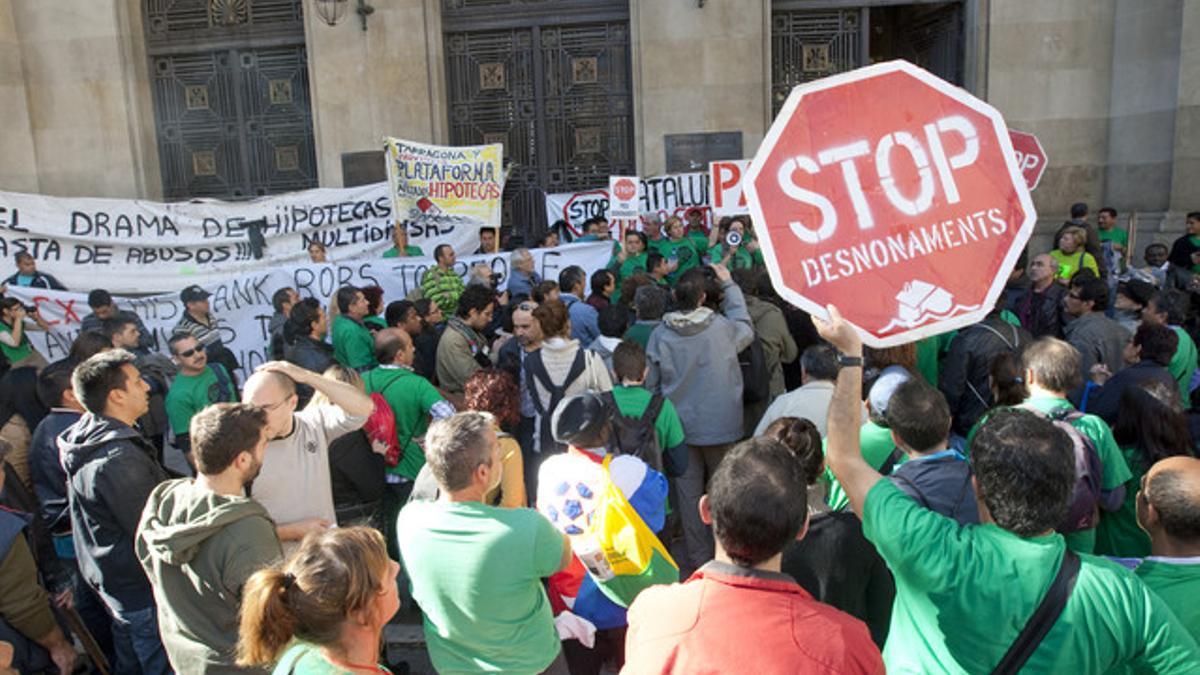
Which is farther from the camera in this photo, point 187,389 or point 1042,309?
point 1042,309

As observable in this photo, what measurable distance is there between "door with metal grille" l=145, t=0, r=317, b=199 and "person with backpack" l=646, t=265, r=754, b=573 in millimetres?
8550

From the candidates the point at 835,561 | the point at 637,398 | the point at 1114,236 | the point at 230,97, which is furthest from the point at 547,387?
the point at 230,97

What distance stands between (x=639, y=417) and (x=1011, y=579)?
2.25 m

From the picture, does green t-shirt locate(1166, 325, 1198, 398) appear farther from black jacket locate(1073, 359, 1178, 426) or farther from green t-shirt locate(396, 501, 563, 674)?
green t-shirt locate(396, 501, 563, 674)

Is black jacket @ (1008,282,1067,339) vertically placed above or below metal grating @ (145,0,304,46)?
below

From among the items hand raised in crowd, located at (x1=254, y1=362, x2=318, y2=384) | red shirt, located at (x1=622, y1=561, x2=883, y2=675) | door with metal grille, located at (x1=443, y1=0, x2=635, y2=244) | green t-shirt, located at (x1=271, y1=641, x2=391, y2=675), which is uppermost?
door with metal grille, located at (x1=443, y1=0, x2=635, y2=244)

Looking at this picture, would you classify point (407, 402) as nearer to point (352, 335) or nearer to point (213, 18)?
point (352, 335)

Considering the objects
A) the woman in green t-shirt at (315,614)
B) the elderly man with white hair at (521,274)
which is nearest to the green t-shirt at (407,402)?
the woman in green t-shirt at (315,614)

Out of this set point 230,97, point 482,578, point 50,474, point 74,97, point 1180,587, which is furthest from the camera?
point 230,97

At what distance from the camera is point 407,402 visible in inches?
167

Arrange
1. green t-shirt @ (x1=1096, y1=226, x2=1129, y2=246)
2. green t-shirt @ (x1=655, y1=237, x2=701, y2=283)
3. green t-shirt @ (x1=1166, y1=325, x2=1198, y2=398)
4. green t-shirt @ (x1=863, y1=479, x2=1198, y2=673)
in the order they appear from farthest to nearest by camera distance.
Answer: green t-shirt @ (x1=1096, y1=226, x2=1129, y2=246) < green t-shirt @ (x1=655, y1=237, x2=701, y2=283) < green t-shirt @ (x1=1166, y1=325, x2=1198, y2=398) < green t-shirt @ (x1=863, y1=479, x2=1198, y2=673)

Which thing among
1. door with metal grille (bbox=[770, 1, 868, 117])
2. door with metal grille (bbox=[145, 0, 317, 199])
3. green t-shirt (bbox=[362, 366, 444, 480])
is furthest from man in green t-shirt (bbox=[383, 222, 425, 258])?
door with metal grille (bbox=[770, 1, 868, 117])

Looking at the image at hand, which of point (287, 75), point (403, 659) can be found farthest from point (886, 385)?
point (287, 75)

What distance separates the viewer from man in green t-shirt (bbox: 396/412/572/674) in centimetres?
244
